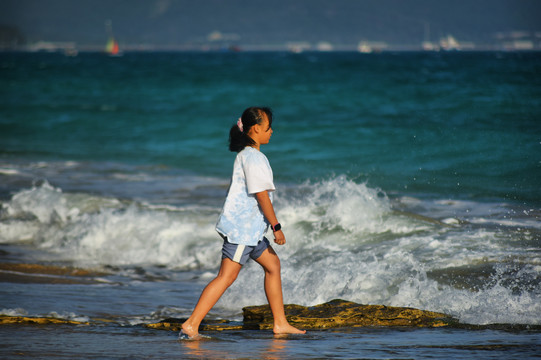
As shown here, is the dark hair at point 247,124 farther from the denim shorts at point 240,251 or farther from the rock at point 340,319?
the rock at point 340,319

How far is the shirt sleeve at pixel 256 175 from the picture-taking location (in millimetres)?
4500

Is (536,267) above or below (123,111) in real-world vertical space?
below

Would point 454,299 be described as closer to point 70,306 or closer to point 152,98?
point 70,306

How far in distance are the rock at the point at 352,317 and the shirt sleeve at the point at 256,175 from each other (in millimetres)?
1199

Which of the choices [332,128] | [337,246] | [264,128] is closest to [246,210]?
[264,128]

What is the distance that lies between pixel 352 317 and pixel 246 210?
4.19 ft

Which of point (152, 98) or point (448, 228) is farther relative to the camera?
point (152, 98)

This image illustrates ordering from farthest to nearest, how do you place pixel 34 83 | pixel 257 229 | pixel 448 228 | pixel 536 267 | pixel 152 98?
pixel 34 83, pixel 152 98, pixel 448 228, pixel 536 267, pixel 257 229

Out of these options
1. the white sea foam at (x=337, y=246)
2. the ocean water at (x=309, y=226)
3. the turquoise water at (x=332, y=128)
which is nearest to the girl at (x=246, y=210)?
the ocean water at (x=309, y=226)

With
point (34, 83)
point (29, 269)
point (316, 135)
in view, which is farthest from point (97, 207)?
point (34, 83)

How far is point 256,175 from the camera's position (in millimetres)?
4504

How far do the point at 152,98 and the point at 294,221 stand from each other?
25834mm

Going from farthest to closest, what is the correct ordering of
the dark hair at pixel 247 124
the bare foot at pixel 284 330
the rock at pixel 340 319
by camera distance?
the rock at pixel 340 319
the bare foot at pixel 284 330
the dark hair at pixel 247 124

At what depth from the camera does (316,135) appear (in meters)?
20.0
